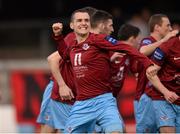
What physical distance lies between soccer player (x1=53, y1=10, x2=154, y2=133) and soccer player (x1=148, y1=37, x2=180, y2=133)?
2.37 ft

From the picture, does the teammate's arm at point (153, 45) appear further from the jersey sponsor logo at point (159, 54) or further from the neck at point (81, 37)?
the neck at point (81, 37)

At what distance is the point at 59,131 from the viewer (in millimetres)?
11180

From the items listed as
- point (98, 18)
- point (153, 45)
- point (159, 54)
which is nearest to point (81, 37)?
point (98, 18)

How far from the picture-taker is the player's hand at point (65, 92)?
9961 millimetres

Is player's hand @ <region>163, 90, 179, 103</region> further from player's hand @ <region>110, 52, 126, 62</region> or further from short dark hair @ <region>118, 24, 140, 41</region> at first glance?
short dark hair @ <region>118, 24, 140, 41</region>

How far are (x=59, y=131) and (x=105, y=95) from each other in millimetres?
1974

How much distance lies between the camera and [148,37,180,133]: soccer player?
32.3 feet

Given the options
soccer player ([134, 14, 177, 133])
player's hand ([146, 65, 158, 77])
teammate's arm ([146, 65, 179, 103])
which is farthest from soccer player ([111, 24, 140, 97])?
player's hand ([146, 65, 158, 77])

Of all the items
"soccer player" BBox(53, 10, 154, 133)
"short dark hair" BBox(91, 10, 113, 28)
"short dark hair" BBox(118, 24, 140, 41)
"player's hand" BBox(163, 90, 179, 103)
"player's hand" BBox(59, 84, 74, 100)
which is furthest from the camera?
"short dark hair" BBox(118, 24, 140, 41)

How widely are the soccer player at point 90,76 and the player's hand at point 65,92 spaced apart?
44 cm

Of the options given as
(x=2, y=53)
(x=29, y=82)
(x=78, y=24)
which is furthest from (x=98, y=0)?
(x=78, y=24)

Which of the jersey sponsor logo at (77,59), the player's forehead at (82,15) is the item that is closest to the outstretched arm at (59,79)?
the jersey sponsor logo at (77,59)

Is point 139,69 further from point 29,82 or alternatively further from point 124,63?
point 29,82

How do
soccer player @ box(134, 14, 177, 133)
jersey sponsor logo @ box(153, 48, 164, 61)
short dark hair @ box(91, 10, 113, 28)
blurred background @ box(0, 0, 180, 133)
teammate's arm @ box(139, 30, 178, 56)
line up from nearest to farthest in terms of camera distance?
jersey sponsor logo @ box(153, 48, 164, 61) → teammate's arm @ box(139, 30, 178, 56) → short dark hair @ box(91, 10, 113, 28) → soccer player @ box(134, 14, 177, 133) → blurred background @ box(0, 0, 180, 133)
